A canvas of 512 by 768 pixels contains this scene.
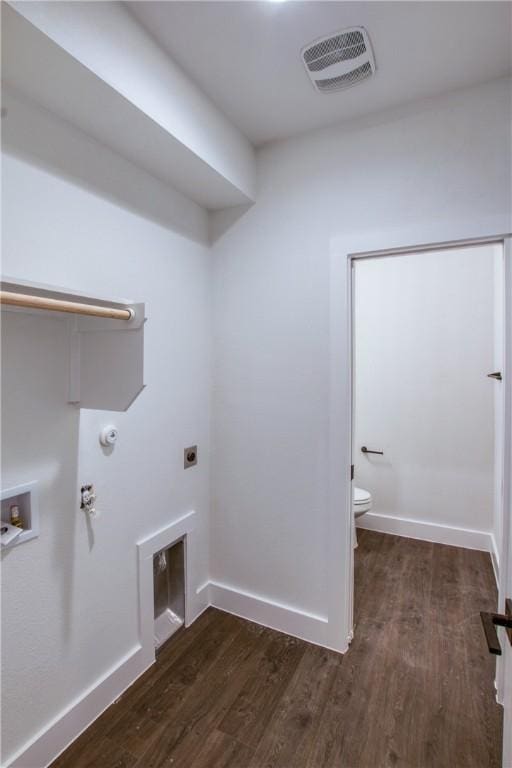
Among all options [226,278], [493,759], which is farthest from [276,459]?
[493,759]

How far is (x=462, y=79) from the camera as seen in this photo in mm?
1580

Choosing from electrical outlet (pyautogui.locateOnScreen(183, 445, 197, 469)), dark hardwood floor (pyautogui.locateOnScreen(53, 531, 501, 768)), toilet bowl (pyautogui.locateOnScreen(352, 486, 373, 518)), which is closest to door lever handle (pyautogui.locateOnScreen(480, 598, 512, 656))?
dark hardwood floor (pyautogui.locateOnScreen(53, 531, 501, 768))

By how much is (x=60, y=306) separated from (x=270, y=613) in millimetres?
1941

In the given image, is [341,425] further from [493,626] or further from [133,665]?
[133,665]

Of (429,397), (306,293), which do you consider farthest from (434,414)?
(306,293)

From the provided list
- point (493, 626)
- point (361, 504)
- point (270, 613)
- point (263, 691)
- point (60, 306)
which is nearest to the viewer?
point (493, 626)

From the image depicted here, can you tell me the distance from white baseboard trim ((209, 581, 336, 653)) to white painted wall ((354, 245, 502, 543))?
1.49 metres

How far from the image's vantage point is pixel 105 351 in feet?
4.60

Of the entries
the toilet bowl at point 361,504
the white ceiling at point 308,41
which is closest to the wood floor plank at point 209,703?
the toilet bowl at point 361,504

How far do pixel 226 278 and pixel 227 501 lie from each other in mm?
1319

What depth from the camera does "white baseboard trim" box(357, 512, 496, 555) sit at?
9.59 ft

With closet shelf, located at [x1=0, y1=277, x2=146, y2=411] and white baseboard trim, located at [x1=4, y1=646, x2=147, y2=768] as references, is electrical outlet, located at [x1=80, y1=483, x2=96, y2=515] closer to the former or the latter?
closet shelf, located at [x1=0, y1=277, x2=146, y2=411]

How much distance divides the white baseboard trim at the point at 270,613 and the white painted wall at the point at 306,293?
1.0 inches

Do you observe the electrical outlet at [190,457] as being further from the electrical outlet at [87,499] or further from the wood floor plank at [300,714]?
the wood floor plank at [300,714]
